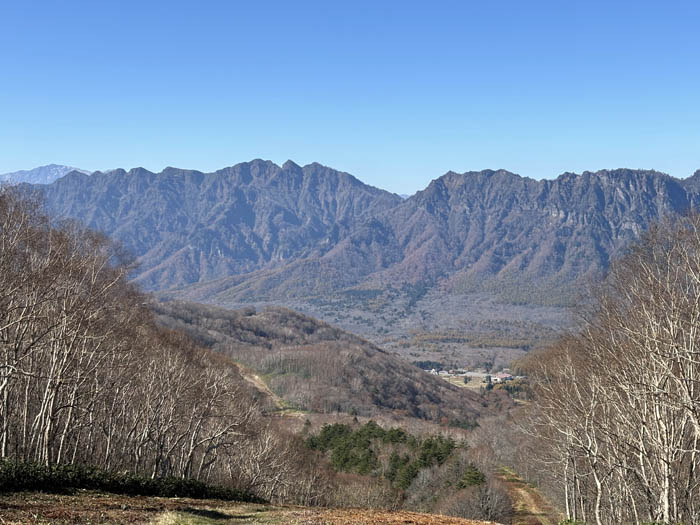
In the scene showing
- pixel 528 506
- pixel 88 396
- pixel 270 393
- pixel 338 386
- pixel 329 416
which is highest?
pixel 88 396

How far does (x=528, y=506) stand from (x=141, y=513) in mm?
58592

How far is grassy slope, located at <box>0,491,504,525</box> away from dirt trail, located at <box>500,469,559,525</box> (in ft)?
133

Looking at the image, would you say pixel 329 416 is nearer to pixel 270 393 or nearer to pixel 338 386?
pixel 270 393

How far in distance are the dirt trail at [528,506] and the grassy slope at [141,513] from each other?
40.7 metres

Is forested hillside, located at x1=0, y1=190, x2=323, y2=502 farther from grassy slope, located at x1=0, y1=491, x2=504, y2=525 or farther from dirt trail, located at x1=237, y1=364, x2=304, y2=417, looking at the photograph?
dirt trail, located at x1=237, y1=364, x2=304, y2=417

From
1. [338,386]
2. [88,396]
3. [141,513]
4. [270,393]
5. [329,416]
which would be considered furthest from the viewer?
[338,386]

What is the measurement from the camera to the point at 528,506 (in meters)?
66.8

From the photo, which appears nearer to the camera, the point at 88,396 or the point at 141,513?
the point at 141,513

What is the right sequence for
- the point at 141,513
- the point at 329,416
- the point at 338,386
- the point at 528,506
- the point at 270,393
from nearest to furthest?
the point at 141,513, the point at 528,506, the point at 329,416, the point at 270,393, the point at 338,386

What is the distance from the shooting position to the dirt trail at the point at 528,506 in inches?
2376

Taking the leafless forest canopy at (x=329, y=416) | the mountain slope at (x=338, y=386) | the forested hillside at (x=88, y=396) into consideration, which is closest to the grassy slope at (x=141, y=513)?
the forested hillside at (x=88, y=396)

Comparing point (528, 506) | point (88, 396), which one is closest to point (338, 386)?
point (528, 506)

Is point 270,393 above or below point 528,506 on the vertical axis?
below

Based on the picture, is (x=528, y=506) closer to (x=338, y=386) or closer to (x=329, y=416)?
(x=329, y=416)
